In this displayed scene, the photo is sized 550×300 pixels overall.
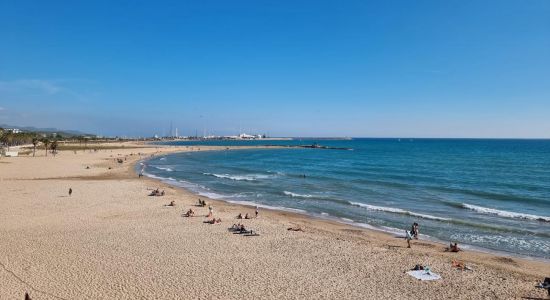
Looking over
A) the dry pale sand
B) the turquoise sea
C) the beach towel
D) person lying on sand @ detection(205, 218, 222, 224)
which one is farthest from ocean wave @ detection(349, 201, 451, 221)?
person lying on sand @ detection(205, 218, 222, 224)

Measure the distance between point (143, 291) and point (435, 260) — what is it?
1295cm

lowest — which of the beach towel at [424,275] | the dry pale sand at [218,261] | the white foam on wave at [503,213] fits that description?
the dry pale sand at [218,261]

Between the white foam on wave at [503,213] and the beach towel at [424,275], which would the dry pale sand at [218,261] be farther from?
the white foam on wave at [503,213]

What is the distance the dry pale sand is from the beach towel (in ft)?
1.32

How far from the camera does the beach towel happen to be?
15467 mm

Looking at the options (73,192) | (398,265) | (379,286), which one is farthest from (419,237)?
(73,192)

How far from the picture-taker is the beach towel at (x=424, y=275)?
50.7ft

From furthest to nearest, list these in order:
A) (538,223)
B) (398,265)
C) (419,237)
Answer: (538,223)
(419,237)
(398,265)

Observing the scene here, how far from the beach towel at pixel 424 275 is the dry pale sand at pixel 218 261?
403 mm

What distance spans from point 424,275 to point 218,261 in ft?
28.8

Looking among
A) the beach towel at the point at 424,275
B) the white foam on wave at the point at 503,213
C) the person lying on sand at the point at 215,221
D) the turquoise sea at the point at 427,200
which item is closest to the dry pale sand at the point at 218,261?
the beach towel at the point at 424,275

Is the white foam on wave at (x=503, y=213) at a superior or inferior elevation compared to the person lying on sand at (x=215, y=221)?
superior

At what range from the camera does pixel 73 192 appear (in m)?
35.7

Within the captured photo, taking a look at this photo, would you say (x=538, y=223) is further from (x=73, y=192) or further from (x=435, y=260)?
(x=73, y=192)
